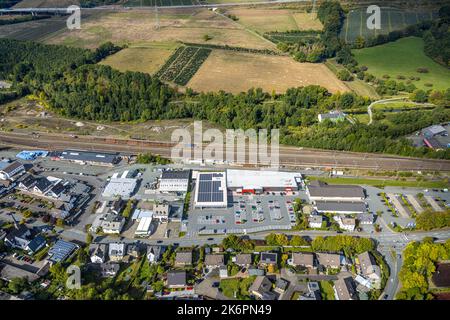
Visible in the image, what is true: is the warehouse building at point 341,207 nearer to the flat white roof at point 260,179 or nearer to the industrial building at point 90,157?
the flat white roof at point 260,179

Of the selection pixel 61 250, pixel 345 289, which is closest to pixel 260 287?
pixel 345 289

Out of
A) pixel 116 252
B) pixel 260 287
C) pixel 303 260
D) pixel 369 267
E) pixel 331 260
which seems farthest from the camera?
pixel 116 252

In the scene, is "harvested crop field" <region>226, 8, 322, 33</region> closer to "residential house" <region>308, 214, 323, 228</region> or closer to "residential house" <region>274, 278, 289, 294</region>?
"residential house" <region>308, 214, 323, 228</region>

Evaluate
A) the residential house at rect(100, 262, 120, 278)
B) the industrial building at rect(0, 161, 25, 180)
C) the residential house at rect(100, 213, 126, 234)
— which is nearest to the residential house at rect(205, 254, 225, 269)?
the residential house at rect(100, 262, 120, 278)

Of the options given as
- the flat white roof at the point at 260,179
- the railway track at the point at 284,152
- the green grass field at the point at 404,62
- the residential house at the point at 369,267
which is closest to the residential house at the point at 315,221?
the residential house at the point at 369,267

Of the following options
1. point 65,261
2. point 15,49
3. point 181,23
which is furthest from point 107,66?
point 65,261

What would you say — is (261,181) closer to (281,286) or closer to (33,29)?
(281,286)
